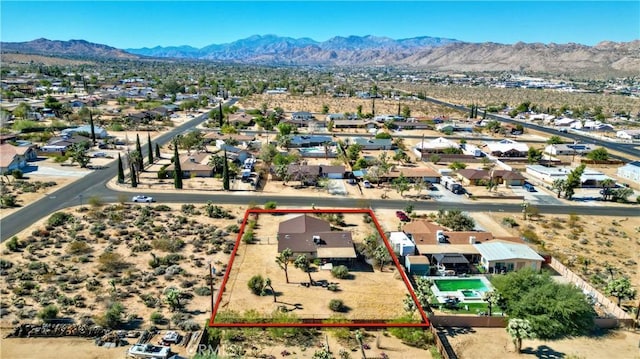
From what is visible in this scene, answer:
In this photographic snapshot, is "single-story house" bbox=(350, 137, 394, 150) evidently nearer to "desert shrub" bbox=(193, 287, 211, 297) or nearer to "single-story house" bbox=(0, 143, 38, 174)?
"desert shrub" bbox=(193, 287, 211, 297)

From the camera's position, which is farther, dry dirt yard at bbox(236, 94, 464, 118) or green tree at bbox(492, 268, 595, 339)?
dry dirt yard at bbox(236, 94, 464, 118)

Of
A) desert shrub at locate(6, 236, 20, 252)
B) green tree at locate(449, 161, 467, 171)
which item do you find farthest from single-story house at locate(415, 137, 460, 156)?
desert shrub at locate(6, 236, 20, 252)

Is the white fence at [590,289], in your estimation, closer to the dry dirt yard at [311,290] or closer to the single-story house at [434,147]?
the dry dirt yard at [311,290]

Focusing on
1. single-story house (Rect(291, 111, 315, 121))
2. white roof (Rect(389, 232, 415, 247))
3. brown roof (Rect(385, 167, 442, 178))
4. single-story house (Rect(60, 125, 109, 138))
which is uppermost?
single-story house (Rect(291, 111, 315, 121))

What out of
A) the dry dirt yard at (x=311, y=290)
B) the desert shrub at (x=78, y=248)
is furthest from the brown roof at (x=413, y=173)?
the desert shrub at (x=78, y=248)

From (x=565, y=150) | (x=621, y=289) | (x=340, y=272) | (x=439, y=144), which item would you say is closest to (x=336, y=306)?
(x=340, y=272)

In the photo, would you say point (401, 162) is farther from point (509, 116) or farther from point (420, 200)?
point (509, 116)
